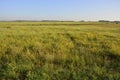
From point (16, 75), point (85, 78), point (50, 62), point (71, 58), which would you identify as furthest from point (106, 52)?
point (16, 75)

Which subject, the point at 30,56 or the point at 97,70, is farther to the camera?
the point at 30,56

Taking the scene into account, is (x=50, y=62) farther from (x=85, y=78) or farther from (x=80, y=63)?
(x=85, y=78)

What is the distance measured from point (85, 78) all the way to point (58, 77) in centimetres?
80

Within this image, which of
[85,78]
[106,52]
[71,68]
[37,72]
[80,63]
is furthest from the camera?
[106,52]

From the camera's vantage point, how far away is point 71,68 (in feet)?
22.9

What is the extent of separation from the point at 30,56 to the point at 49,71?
6.60 feet

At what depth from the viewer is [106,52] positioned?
10.1m

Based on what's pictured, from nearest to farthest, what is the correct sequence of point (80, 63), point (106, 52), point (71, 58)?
1. point (80, 63)
2. point (71, 58)
3. point (106, 52)

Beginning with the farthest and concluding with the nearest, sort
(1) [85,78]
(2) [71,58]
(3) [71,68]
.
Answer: (2) [71,58] < (3) [71,68] < (1) [85,78]

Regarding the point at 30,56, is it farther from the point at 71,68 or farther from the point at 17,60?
the point at 71,68

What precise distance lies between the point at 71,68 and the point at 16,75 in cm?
182

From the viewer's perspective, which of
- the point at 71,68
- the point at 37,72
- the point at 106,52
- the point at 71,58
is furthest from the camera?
the point at 106,52

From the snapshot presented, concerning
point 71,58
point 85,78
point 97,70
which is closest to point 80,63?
point 71,58

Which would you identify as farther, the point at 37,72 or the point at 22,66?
the point at 22,66
